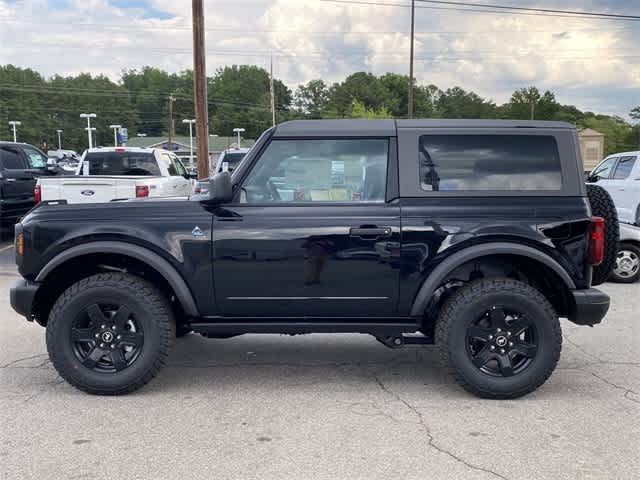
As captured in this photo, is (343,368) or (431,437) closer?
(431,437)

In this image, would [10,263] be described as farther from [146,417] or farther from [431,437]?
[431,437]

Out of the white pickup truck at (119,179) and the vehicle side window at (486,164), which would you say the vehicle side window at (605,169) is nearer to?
the white pickup truck at (119,179)

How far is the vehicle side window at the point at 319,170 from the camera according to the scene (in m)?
4.52

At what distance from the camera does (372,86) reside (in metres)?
98.5

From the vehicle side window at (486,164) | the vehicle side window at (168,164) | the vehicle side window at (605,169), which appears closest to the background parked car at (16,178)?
the vehicle side window at (168,164)

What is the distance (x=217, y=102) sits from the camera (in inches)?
4441

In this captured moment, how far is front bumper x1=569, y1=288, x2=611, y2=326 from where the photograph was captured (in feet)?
14.5

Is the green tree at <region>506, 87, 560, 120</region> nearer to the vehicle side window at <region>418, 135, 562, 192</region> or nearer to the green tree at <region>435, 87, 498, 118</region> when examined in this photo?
the green tree at <region>435, 87, 498, 118</region>

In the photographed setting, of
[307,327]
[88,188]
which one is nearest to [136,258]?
[307,327]

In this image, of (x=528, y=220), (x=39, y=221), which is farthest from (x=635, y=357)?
(x=39, y=221)

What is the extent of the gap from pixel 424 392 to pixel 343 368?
2.66ft

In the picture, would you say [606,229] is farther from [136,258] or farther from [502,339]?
[136,258]

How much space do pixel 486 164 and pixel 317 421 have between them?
212 centimetres

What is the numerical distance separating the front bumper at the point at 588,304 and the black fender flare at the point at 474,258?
154mm
